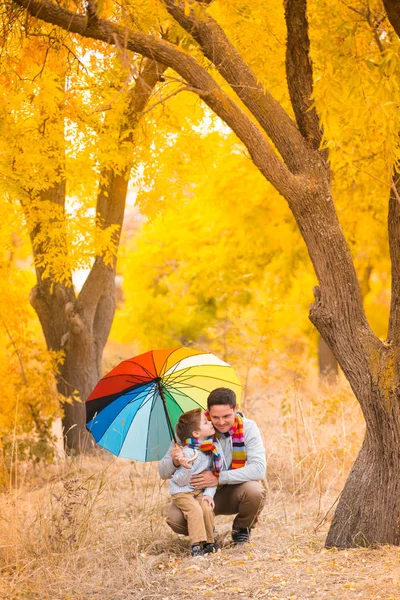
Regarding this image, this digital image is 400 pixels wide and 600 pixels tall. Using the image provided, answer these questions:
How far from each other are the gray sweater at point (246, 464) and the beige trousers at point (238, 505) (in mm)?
100

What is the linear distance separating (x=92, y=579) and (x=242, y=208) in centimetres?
1031

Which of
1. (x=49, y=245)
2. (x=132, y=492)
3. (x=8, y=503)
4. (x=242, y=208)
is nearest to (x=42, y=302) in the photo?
(x=49, y=245)

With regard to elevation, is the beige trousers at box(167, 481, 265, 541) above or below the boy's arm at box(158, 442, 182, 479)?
below

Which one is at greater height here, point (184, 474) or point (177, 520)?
point (184, 474)

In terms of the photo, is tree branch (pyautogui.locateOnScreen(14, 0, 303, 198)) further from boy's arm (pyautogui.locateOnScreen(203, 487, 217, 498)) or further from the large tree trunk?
A: boy's arm (pyautogui.locateOnScreen(203, 487, 217, 498))

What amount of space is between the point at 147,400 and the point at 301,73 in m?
2.49

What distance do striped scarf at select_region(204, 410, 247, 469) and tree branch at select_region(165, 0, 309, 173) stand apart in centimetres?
170

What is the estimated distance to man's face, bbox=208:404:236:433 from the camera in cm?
479

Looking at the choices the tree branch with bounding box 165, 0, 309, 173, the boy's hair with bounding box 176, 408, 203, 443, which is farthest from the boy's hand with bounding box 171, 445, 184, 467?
the tree branch with bounding box 165, 0, 309, 173

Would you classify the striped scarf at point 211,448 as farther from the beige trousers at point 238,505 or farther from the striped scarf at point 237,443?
the beige trousers at point 238,505

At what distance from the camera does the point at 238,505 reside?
16.5 feet

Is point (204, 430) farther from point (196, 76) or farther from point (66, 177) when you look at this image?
point (66, 177)

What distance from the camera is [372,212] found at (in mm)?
12711

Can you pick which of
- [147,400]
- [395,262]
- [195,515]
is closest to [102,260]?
[147,400]
